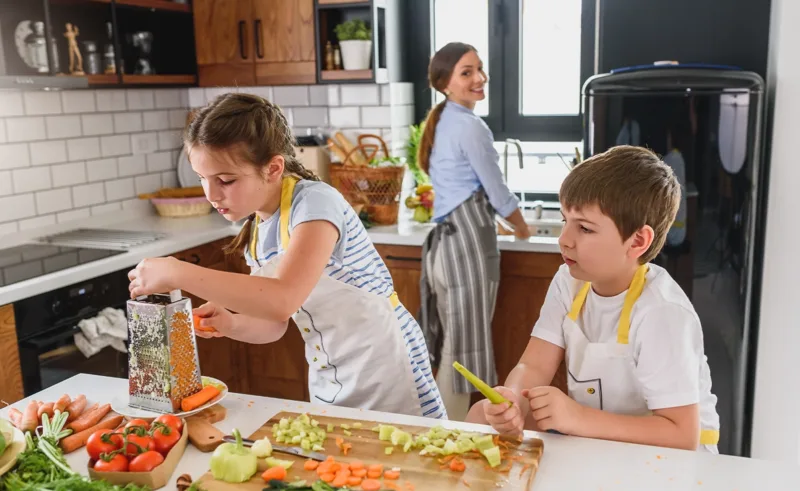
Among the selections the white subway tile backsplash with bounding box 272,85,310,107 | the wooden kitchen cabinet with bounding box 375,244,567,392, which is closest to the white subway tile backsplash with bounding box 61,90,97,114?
the white subway tile backsplash with bounding box 272,85,310,107

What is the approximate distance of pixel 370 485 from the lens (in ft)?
3.90

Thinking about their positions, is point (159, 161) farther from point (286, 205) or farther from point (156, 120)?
point (286, 205)

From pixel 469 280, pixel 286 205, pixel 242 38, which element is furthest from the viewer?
pixel 242 38

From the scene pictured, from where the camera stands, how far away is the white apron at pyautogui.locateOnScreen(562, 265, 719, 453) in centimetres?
145

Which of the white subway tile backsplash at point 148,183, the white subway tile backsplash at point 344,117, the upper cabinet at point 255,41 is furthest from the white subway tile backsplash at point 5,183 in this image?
the white subway tile backsplash at point 344,117

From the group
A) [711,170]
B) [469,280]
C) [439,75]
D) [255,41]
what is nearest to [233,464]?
[469,280]

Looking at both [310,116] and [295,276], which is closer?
[295,276]

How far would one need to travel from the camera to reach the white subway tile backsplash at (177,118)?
12.8 feet

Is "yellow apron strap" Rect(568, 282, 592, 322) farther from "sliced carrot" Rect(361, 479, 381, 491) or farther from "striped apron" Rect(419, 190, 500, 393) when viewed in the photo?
"striped apron" Rect(419, 190, 500, 393)

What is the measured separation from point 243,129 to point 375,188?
1833 mm

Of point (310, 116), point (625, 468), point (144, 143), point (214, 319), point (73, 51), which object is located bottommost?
point (625, 468)

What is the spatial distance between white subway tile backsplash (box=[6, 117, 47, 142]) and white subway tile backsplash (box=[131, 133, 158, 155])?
1.75 ft

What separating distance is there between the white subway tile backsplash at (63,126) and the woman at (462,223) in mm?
1512

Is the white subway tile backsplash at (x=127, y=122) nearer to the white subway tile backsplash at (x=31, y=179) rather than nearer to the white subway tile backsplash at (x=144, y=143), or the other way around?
the white subway tile backsplash at (x=144, y=143)
